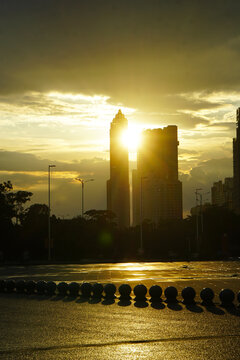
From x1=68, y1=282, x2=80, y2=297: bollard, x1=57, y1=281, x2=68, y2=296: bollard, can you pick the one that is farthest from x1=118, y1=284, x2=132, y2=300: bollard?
x1=57, y1=281, x2=68, y2=296: bollard

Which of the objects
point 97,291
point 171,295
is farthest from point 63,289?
point 171,295

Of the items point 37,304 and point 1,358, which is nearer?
point 1,358

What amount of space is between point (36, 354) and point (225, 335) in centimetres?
435

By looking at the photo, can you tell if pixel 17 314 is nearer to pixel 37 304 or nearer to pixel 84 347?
pixel 37 304

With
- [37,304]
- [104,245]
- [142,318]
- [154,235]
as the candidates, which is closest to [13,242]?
[104,245]

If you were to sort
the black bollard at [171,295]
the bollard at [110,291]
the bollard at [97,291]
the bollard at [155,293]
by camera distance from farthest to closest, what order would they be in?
the bollard at [97,291], the bollard at [110,291], the bollard at [155,293], the black bollard at [171,295]

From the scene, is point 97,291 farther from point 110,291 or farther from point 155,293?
point 155,293

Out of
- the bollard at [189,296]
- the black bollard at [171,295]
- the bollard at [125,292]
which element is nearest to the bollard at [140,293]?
the bollard at [125,292]

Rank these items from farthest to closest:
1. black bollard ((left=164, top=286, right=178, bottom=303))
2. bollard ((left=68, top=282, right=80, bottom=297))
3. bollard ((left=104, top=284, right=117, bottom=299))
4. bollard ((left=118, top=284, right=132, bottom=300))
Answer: bollard ((left=68, top=282, right=80, bottom=297)), bollard ((left=104, top=284, right=117, bottom=299)), bollard ((left=118, top=284, right=132, bottom=300)), black bollard ((left=164, top=286, right=178, bottom=303))

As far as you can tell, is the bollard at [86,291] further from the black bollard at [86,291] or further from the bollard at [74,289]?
the bollard at [74,289]

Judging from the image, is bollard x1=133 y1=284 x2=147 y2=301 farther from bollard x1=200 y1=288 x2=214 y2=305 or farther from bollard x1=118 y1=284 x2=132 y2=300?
bollard x1=200 y1=288 x2=214 y2=305

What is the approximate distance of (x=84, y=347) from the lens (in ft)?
37.0

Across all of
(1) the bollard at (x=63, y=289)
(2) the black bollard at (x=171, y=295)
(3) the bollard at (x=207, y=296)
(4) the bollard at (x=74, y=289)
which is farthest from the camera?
(1) the bollard at (x=63, y=289)

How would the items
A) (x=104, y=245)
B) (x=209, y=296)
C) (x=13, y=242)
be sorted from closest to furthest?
(x=209, y=296) → (x=13, y=242) → (x=104, y=245)
